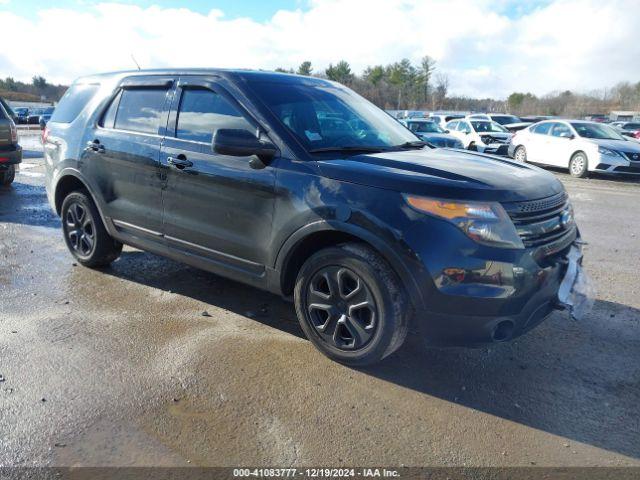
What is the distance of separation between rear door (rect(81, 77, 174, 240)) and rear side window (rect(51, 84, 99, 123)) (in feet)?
1.46

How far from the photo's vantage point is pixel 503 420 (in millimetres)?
2986

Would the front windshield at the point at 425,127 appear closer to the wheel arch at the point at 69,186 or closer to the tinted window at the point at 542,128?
the tinted window at the point at 542,128

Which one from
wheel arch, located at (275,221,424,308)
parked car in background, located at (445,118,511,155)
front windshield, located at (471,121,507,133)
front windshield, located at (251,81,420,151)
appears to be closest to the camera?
wheel arch, located at (275,221,424,308)

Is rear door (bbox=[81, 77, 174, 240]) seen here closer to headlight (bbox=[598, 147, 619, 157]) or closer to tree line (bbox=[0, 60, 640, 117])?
headlight (bbox=[598, 147, 619, 157])

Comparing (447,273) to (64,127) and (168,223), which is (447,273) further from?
(64,127)

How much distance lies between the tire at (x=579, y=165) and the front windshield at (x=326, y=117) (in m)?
11.8

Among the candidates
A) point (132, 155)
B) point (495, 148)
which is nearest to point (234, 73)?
point (132, 155)

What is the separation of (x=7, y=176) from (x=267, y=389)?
9365 mm

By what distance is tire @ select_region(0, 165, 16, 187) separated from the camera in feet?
33.5

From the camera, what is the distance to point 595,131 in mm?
15383

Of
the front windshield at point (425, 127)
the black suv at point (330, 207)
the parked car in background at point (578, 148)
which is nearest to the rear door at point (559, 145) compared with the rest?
the parked car in background at point (578, 148)

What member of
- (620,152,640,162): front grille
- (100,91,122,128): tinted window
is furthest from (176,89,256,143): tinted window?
(620,152,640,162): front grille

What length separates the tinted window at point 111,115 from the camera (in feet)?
15.8

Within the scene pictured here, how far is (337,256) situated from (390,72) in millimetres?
89872
